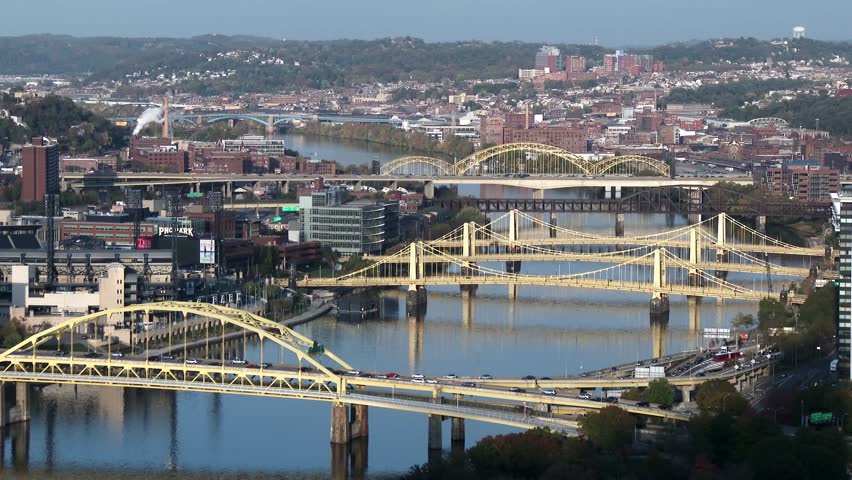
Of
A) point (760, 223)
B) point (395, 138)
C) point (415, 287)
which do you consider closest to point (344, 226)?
point (415, 287)

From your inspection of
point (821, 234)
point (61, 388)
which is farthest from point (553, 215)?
point (61, 388)

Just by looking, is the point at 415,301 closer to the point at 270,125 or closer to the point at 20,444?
the point at 20,444

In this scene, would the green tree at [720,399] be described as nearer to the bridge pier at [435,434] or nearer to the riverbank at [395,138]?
the bridge pier at [435,434]

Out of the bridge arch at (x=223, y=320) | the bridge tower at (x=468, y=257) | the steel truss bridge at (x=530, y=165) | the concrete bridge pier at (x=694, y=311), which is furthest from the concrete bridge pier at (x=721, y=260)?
the steel truss bridge at (x=530, y=165)

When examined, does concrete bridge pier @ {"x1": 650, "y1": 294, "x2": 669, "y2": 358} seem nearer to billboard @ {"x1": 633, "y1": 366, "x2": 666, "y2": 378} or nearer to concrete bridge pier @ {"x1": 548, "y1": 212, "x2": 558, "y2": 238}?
billboard @ {"x1": 633, "y1": 366, "x2": 666, "y2": 378}

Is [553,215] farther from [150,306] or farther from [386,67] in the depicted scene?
[386,67]

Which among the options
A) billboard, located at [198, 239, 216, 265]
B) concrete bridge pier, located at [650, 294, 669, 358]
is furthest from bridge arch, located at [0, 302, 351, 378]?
billboard, located at [198, 239, 216, 265]
